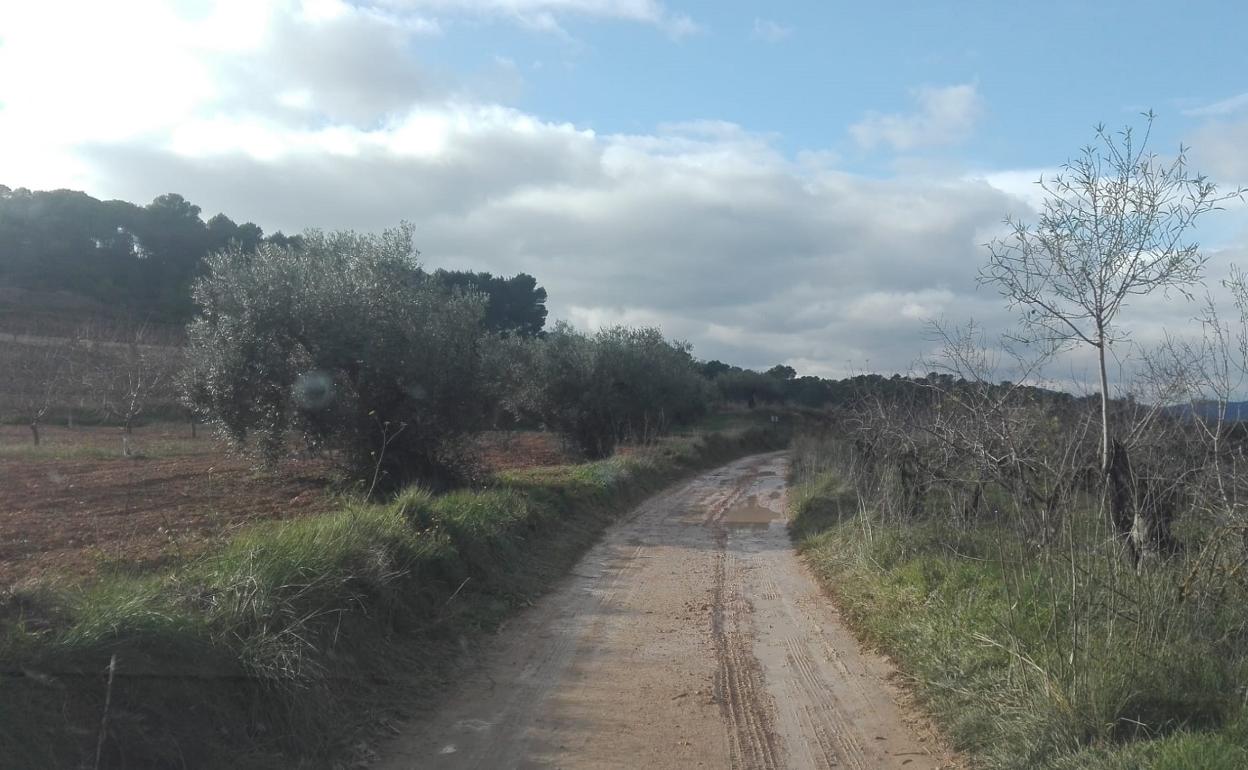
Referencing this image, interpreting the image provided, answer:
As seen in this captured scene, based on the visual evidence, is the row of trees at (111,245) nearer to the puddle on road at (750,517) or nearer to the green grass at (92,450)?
the green grass at (92,450)

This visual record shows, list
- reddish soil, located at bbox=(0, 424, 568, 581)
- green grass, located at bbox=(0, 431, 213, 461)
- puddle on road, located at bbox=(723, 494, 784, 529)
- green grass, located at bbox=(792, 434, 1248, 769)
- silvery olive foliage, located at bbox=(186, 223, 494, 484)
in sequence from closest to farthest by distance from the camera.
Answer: green grass, located at bbox=(792, 434, 1248, 769)
reddish soil, located at bbox=(0, 424, 568, 581)
silvery olive foliage, located at bbox=(186, 223, 494, 484)
puddle on road, located at bbox=(723, 494, 784, 529)
green grass, located at bbox=(0, 431, 213, 461)

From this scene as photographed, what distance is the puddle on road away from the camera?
60.0 ft

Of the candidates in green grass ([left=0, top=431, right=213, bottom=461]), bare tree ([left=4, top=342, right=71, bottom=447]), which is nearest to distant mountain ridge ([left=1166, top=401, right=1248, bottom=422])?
green grass ([left=0, top=431, right=213, bottom=461])

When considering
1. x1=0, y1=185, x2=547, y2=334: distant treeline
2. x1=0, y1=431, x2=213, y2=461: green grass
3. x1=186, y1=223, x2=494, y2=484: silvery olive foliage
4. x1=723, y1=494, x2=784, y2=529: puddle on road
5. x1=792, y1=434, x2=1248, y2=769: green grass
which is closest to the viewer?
x1=792, y1=434, x2=1248, y2=769: green grass

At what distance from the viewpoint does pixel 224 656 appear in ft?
18.8

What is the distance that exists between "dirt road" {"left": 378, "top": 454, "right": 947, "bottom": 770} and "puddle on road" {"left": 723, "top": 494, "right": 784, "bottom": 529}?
18.3 feet

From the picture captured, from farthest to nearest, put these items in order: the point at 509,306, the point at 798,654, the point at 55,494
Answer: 1. the point at 509,306
2. the point at 55,494
3. the point at 798,654

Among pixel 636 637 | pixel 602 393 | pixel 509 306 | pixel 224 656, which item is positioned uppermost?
pixel 509 306

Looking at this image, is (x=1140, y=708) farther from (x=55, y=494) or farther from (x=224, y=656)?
(x=55, y=494)

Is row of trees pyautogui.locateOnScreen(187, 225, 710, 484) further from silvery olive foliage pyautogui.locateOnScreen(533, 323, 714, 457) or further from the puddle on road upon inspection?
silvery olive foliage pyautogui.locateOnScreen(533, 323, 714, 457)

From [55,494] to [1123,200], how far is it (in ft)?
49.9

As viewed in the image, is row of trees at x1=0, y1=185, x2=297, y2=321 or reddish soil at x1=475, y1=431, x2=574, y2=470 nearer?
reddish soil at x1=475, y1=431, x2=574, y2=470

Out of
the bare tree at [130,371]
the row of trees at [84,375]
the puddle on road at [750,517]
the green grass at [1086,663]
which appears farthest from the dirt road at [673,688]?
the row of trees at [84,375]

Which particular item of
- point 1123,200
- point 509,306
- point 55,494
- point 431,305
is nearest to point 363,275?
point 431,305
